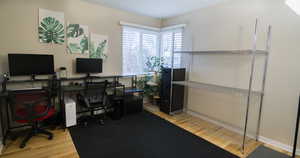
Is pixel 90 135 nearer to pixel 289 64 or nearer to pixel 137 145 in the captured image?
pixel 137 145

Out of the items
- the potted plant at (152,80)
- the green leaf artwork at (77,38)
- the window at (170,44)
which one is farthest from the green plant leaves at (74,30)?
the window at (170,44)

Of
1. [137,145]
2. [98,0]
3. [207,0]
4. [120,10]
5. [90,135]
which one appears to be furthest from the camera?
[120,10]

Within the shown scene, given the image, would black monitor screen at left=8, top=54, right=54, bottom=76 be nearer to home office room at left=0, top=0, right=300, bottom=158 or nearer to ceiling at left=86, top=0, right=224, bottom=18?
home office room at left=0, top=0, right=300, bottom=158

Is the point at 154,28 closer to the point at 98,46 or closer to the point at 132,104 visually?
the point at 98,46

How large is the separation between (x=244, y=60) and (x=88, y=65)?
2.99 meters

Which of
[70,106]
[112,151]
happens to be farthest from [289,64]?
[70,106]

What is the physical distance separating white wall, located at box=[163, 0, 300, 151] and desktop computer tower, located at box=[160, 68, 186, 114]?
10.6 inches

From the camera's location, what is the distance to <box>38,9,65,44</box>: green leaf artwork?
2.71 meters

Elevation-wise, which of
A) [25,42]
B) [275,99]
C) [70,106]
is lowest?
[70,106]

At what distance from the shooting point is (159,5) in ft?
10.6

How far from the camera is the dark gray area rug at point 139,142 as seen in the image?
2.14 m

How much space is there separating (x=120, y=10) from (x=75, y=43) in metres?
1.32

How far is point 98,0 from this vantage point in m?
3.04

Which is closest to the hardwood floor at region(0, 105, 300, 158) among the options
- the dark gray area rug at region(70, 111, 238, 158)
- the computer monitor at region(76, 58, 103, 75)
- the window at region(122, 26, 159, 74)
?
the dark gray area rug at region(70, 111, 238, 158)
